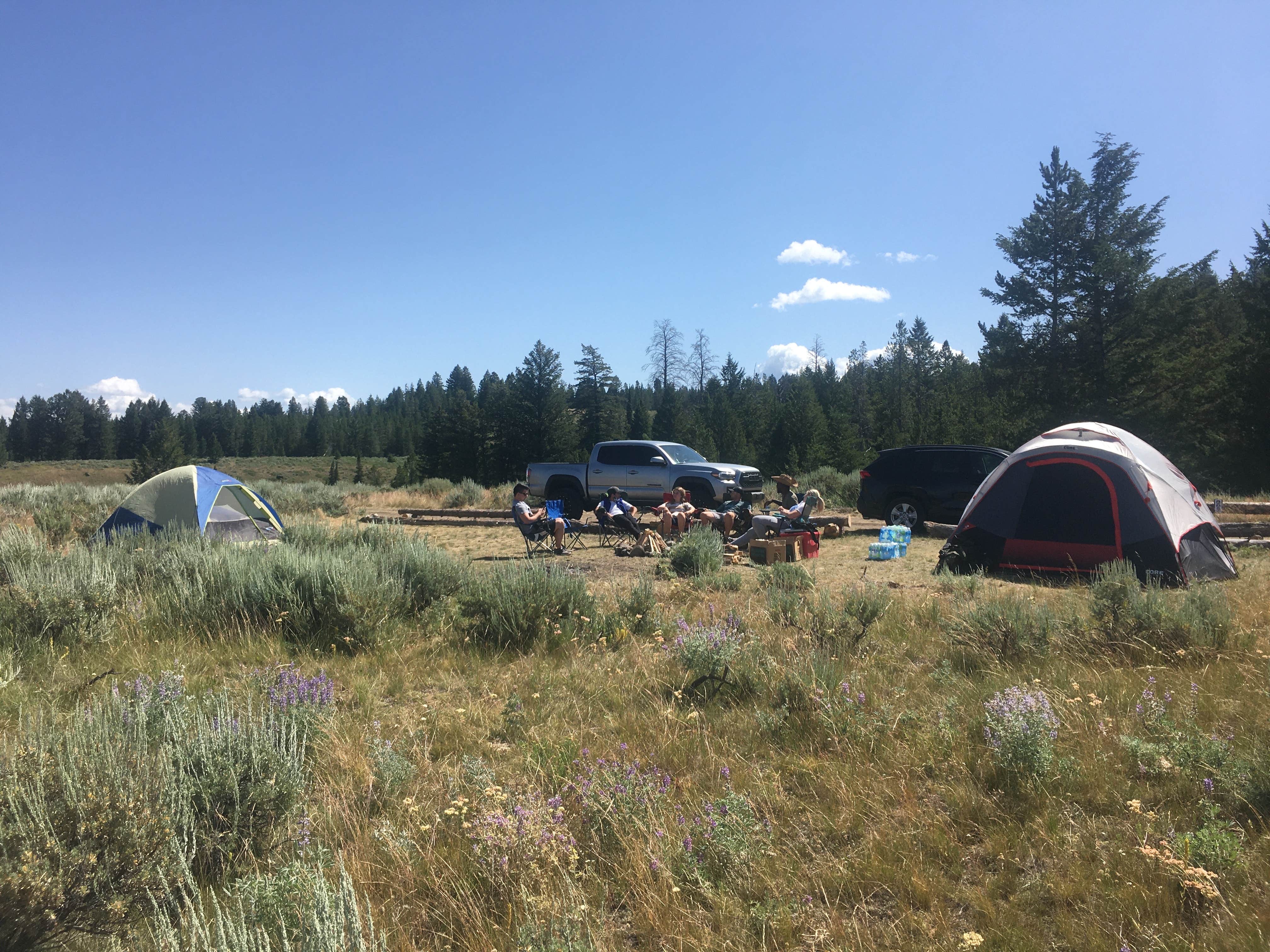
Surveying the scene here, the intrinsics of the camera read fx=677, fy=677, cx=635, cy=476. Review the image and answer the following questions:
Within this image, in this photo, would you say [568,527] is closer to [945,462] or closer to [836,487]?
[945,462]

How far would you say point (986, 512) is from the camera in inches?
347

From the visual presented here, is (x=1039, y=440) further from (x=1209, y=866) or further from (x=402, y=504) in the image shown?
(x=402, y=504)

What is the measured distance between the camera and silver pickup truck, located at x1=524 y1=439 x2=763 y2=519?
50.5 feet

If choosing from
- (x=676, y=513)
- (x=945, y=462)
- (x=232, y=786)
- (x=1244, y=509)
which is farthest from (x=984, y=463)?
(x=232, y=786)

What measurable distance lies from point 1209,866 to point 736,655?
2582mm

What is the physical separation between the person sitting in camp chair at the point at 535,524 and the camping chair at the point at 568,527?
0.33 feet

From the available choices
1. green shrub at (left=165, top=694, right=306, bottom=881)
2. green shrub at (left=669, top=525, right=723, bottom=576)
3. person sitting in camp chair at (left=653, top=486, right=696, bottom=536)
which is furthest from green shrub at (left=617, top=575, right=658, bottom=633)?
person sitting in camp chair at (left=653, top=486, right=696, bottom=536)

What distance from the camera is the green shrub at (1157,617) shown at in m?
4.63

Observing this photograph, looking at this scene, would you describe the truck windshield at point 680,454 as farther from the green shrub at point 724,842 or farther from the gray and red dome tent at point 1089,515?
the green shrub at point 724,842

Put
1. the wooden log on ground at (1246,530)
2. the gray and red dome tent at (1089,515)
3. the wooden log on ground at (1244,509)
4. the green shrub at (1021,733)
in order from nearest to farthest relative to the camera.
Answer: the green shrub at (1021,733) < the gray and red dome tent at (1089,515) < the wooden log on ground at (1246,530) < the wooden log on ground at (1244,509)

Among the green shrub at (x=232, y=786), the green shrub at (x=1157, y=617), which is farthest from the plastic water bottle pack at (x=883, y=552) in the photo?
the green shrub at (x=232, y=786)

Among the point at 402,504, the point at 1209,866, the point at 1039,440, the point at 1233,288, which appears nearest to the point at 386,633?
the point at 1209,866

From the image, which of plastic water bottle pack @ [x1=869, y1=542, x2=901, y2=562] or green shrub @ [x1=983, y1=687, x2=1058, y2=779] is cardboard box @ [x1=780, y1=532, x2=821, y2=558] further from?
green shrub @ [x1=983, y1=687, x2=1058, y2=779]

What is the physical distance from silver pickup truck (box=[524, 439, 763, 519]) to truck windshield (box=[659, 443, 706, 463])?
2cm
